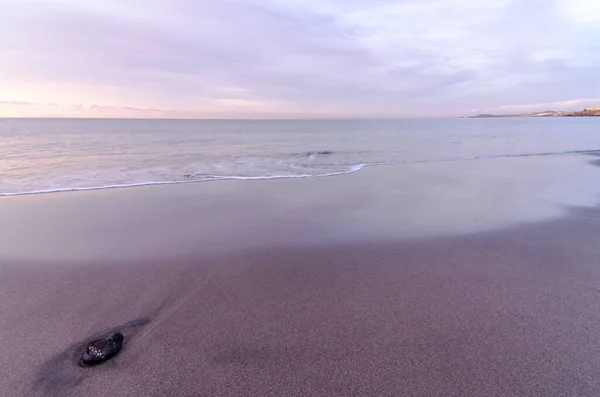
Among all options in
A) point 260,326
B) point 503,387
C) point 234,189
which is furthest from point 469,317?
point 234,189

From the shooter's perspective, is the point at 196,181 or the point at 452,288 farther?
the point at 196,181

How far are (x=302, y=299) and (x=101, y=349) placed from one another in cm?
216

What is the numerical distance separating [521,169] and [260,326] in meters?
15.7

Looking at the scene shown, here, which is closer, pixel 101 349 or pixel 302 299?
pixel 101 349

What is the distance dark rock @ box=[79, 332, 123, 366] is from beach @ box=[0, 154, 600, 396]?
96mm

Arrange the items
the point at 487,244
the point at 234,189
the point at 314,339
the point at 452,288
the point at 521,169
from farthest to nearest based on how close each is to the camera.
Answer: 1. the point at 521,169
2. the point at 234,189
3. the point at 487,244
4. the point at 452,288
5. the point at 314,339

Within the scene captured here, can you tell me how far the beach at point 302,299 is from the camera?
2.96 m

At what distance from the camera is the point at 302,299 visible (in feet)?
13.7

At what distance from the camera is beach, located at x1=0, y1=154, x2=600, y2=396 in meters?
2.96

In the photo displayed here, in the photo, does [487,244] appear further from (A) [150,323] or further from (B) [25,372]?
(B) [25,372]

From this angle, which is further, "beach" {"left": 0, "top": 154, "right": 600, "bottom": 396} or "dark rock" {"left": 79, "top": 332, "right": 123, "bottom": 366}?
"dark rock" {"left": 79, "top": 332, "right": 123, "bottom": 366}

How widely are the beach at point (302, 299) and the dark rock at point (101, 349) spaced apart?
10 cm

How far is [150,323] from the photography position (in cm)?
369

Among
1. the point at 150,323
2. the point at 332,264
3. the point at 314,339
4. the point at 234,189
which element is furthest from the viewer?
the point at 234,189
